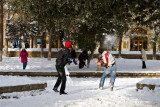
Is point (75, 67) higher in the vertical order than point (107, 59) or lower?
lower

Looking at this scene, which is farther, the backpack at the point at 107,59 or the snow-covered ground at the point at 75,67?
the snow-covered ground at the point at 75,67

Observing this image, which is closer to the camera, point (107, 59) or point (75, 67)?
point (107, 59)

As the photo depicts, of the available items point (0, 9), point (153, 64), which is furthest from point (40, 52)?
point (153, 64)

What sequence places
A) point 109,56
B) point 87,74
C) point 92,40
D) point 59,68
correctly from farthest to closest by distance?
point 92,40 → point 87,74 → point 109,56 → point 59,68

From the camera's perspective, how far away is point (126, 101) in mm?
7570

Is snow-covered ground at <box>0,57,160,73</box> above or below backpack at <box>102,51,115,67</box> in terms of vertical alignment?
below

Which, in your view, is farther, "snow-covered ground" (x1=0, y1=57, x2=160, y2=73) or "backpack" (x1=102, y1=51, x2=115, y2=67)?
"snow-covered ground" (x1=0, y1=57, x2=160, y2=73)

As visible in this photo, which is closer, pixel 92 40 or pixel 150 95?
pixel 150 95

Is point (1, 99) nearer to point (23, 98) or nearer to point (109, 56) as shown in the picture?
point (23, 98)

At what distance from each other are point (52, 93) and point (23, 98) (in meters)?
1.20

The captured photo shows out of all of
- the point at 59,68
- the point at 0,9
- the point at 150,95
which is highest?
the point at 0,9

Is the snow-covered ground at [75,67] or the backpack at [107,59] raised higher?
the backpack at [107,59]

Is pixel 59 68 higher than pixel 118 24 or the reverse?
the reverse

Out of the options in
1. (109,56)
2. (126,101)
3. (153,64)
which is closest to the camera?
(126,101)
